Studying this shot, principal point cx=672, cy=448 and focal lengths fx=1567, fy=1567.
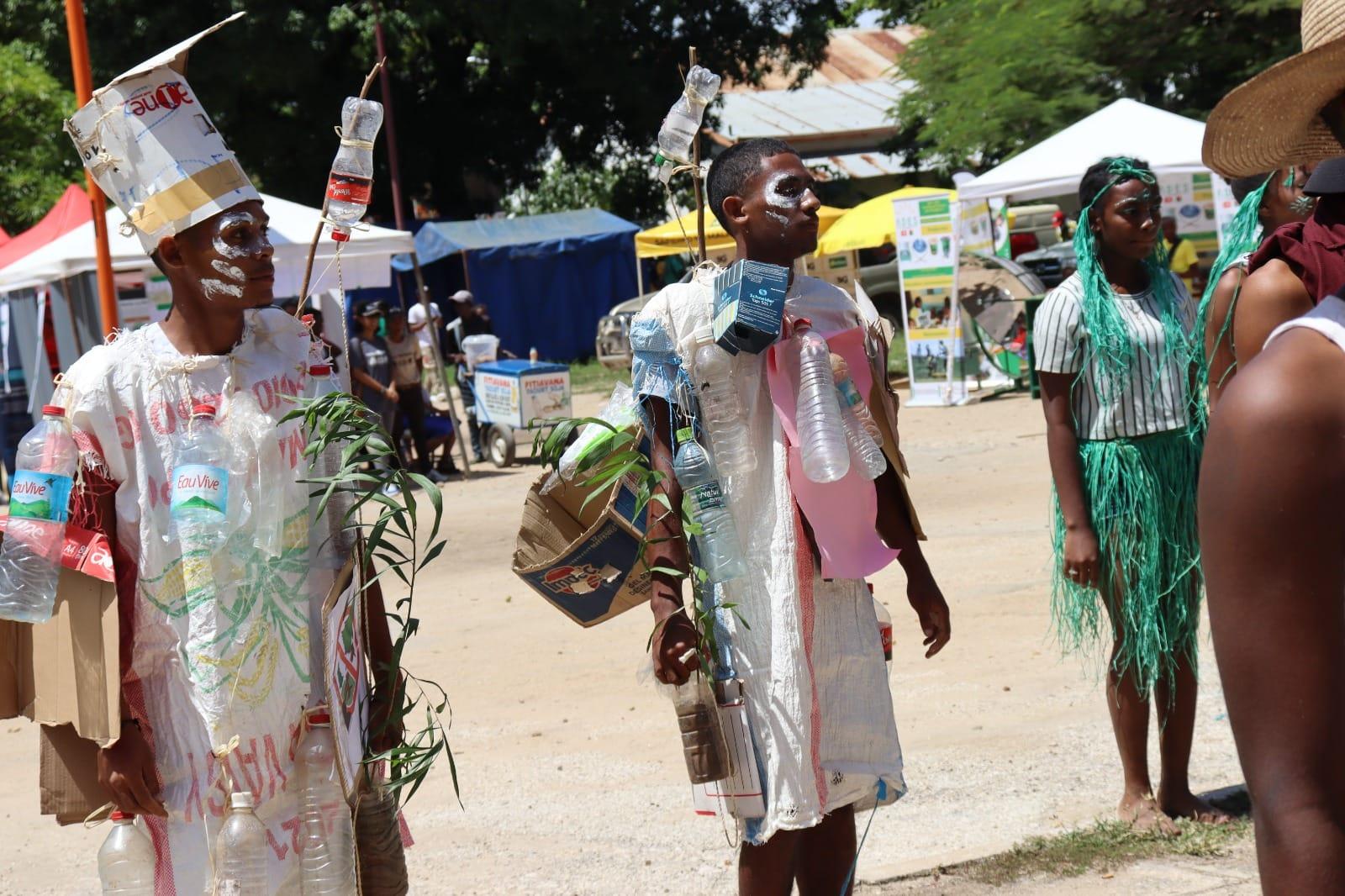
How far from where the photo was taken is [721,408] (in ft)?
11.2

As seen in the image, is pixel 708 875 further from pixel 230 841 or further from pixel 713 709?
pixel 230 841

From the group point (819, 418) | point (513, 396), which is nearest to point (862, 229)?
point (513, 396)

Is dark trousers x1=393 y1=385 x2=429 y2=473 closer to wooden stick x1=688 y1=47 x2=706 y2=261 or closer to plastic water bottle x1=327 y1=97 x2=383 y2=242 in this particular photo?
wooden stick x1=688 y1=47 x2=706 y2=261

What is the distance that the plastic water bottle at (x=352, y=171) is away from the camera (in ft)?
11.4

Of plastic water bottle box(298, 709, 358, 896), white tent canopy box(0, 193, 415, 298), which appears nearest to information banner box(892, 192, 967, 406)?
white tent canopy box(0, 193, 415, 298)

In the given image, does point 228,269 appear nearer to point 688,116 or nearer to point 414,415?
point 688,116

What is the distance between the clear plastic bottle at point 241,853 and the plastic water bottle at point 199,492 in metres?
0.51

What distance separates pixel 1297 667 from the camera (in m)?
1.69

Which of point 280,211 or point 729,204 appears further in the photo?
point 280,211

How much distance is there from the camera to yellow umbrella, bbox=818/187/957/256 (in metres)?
19.7

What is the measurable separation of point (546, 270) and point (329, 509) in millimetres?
24703

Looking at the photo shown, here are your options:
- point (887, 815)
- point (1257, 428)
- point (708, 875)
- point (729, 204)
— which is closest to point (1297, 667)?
point (1257, 428)

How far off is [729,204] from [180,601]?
Answer: 1440 millimetres

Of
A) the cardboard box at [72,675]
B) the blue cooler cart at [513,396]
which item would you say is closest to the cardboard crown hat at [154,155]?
the cardboard box at [72,675]
